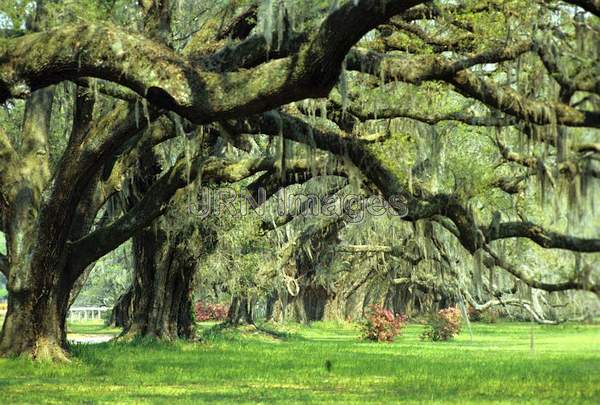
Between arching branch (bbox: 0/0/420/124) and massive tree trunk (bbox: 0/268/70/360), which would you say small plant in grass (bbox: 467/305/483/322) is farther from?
arching branch (bbox: 0/0/420/124)

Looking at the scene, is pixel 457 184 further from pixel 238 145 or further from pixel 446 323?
pixel 446 323

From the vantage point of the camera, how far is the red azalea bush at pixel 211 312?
79250 mm

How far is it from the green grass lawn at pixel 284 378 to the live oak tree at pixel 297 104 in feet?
5.93

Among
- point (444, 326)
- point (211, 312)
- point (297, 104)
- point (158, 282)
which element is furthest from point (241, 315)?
point (211, 312)

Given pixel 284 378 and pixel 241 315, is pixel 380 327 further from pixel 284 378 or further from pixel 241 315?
pixel 284 378

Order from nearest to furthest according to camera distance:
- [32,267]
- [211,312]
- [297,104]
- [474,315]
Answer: [297,104], [32,267], [474,315], [211,312]

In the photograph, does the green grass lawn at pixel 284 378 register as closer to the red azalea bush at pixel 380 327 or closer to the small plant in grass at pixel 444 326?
the red azalea bush at pixel 380 327

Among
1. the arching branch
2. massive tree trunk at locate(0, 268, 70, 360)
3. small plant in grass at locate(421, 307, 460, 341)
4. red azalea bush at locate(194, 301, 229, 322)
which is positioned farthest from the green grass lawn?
red azalea bush at locate(194, 301, 229, 322)

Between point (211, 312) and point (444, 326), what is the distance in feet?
135

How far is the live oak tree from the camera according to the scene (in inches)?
458

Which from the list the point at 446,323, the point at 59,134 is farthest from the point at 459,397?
the point at 446,323

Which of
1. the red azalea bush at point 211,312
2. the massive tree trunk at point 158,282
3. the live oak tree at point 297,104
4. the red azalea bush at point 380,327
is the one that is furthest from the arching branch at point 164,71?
the red azalea bush at point 211,312

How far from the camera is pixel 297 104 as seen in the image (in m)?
18.4

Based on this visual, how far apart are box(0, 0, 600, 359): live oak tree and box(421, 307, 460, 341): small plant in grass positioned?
18.5 metres
